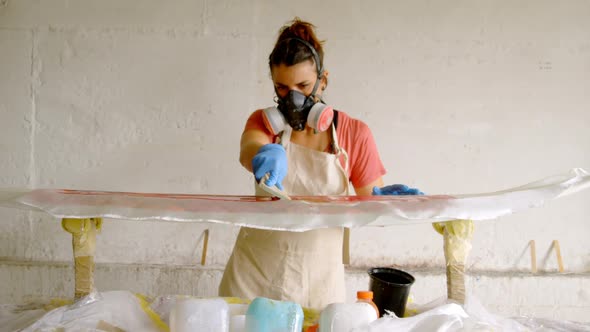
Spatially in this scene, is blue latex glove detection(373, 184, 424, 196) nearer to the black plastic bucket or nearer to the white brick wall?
the black plastic bucket

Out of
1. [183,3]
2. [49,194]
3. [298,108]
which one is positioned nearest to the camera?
[49,194]

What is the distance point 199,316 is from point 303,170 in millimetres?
909

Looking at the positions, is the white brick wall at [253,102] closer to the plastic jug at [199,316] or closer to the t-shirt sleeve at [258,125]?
the t-shirt sleeve at [258,125]

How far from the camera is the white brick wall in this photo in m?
2.58

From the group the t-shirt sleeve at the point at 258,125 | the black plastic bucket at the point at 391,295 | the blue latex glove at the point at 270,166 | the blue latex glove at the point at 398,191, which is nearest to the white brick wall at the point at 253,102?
the t-shirt sleeve at the point at 258,125

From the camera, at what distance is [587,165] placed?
8.81ft

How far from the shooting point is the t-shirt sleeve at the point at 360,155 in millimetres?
1865

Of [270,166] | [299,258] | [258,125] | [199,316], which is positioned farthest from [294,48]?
[199,316]

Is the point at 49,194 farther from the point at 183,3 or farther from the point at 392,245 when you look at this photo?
the point at 392,245

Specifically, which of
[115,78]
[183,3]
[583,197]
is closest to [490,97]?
[583,197]

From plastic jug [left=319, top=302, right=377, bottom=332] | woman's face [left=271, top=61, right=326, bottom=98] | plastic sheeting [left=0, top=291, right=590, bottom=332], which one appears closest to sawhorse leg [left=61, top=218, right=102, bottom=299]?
plastic sheeting [left=0, top=291, right=590, bottom=332]

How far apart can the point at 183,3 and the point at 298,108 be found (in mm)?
1259

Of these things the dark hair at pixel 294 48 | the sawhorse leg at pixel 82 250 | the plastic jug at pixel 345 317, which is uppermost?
the dark hair at pixel 294 48

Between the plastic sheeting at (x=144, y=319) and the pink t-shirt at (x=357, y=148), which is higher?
the pink t-shirt at (x=357, y=148)
